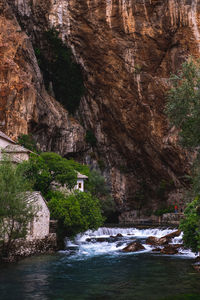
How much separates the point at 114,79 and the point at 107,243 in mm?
28291

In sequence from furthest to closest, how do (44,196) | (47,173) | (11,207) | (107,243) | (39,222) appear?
(107,243), (44,196), (47,173), (39,222), (11,207)

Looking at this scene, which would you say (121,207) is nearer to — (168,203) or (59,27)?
(168,203)

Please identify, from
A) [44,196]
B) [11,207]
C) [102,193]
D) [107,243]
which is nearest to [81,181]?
[107,243]

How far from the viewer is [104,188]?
1984 inches

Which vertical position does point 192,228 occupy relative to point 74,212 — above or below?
below

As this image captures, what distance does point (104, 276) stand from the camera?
603 inches

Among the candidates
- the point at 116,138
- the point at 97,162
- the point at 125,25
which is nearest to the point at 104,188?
the point at 97,162

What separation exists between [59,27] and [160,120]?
21112 millimetres

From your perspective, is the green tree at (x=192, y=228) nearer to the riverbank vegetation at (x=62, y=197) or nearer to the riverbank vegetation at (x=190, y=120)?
the riverbank vegetation at (x=190, y=120)

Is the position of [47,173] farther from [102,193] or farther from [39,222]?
[102,193]

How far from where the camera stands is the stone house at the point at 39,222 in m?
21.3

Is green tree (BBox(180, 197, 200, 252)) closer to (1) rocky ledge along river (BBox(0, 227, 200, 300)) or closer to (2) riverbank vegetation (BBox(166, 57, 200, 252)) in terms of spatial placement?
(2) riverbank vegetation (BBox(166, 57, 200, 252))

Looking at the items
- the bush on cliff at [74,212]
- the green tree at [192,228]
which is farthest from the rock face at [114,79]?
the green tree at [192,228]

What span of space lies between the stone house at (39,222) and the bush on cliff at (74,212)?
127 centimetres
